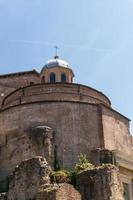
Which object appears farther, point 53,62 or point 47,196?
point 53,62

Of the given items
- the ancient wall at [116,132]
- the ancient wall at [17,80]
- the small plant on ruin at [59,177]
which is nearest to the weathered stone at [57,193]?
the small plant on ruin at [59,177]

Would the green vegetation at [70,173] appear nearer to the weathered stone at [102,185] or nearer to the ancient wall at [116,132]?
the weathered stone at [102,185]

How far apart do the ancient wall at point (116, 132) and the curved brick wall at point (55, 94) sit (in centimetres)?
159

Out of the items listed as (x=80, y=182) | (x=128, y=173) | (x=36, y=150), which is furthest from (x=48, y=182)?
(x=128, y=173)

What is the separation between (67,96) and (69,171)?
20.2 ft

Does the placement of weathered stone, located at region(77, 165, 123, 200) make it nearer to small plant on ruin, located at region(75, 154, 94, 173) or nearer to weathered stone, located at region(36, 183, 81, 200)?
small plant on ruin, located at region(75, 154, 94, 173)

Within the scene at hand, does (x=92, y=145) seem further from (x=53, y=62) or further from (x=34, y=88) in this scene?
(x=53, y=62)

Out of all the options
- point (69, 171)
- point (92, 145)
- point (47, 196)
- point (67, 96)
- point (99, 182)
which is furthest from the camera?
point (67, 96)

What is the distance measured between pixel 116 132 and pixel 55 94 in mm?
4660

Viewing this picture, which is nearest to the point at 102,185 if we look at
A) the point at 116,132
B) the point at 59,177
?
the point at 59,177

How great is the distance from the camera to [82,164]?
86.7 feet

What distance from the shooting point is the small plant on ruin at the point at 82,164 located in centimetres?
2600

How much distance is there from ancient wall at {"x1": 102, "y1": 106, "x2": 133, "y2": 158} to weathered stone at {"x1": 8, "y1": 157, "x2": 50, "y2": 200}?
6.41 metres

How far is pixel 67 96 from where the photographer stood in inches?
1240
